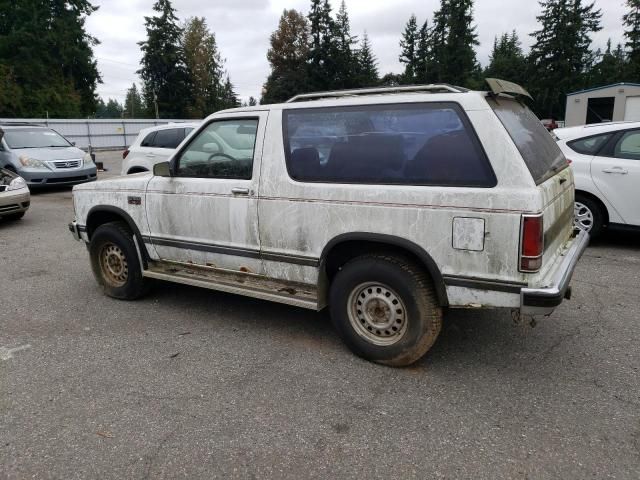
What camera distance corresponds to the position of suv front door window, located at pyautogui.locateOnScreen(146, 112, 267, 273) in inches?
158

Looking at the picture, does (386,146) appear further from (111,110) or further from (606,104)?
(111,110)

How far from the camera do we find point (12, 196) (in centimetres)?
877

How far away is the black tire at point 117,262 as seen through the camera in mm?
4863

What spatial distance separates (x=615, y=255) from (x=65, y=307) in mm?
6415

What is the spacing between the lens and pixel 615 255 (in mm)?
6297

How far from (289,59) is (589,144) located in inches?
2577

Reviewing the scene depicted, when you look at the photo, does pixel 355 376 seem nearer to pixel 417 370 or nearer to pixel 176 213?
pixel 417 370

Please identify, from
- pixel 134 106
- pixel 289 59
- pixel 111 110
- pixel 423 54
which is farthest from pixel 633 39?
pixel 111 110

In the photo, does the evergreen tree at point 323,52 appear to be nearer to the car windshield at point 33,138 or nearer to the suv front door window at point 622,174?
the car windshield at point 33,138

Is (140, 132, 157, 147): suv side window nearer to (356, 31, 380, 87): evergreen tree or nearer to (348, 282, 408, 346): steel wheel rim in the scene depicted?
(348, 282, 408, 346): steel wheel rim

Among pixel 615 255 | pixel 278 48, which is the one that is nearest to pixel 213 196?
pixel 615 255

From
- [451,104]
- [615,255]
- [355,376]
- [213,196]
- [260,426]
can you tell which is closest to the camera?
[260,426]

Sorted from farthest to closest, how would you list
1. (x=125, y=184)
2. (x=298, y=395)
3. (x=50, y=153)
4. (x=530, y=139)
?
(x=50, y=153), (x=125, y=184), (x=530, y=139), (x=298, y=395)

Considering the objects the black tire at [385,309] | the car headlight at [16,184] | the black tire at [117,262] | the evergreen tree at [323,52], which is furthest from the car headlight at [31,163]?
the evergreen tree at [323,52]
